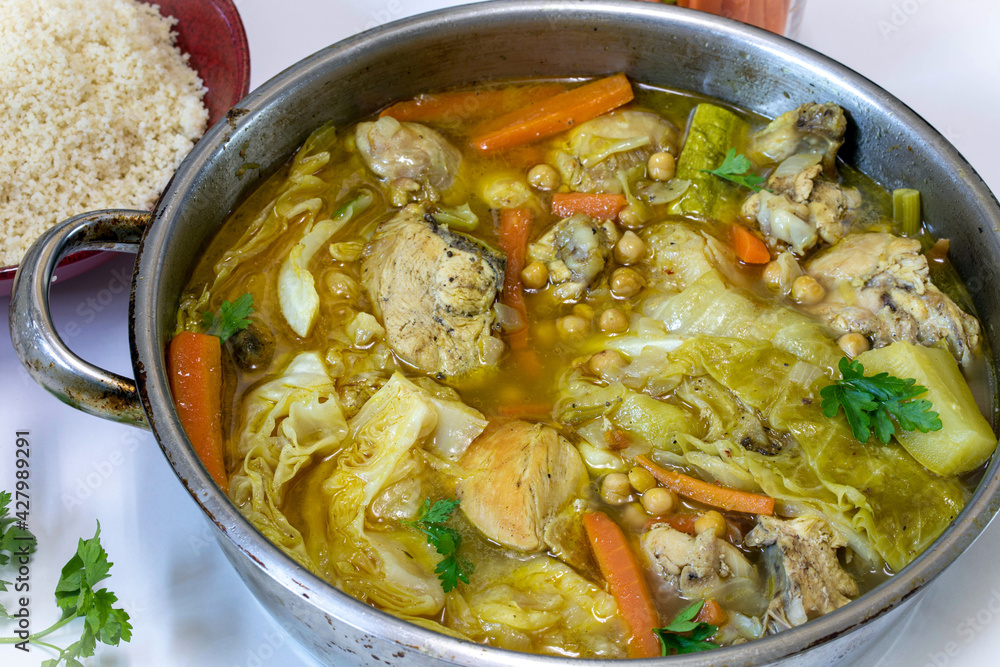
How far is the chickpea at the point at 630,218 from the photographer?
3268mm

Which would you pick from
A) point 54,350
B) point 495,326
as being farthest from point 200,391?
point 495,326

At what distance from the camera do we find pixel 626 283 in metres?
3.07

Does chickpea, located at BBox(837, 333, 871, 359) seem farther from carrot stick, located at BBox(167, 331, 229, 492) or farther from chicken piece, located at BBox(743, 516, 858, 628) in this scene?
carrot stick, located at BBox(167, 331, 229, 492)

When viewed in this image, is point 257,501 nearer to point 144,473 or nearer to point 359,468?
point 359,468

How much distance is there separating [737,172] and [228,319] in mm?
1917

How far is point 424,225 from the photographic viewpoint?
2977mm

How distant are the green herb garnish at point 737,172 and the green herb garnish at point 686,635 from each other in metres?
1.67

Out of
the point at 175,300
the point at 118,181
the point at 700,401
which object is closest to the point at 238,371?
the point at 175,300

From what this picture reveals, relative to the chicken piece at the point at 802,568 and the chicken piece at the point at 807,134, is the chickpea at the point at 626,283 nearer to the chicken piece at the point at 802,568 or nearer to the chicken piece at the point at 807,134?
the chicken piece at the point at 807,134

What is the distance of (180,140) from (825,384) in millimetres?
2623

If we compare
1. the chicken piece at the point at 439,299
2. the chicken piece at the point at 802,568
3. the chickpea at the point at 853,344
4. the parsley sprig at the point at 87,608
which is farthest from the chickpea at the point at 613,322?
the parsley sprig at the point at 87,608

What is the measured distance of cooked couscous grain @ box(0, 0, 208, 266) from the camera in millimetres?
Answer: 3258

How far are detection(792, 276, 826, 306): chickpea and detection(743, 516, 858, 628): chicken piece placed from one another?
837mm

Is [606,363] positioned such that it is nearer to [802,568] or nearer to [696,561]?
[696,561]
